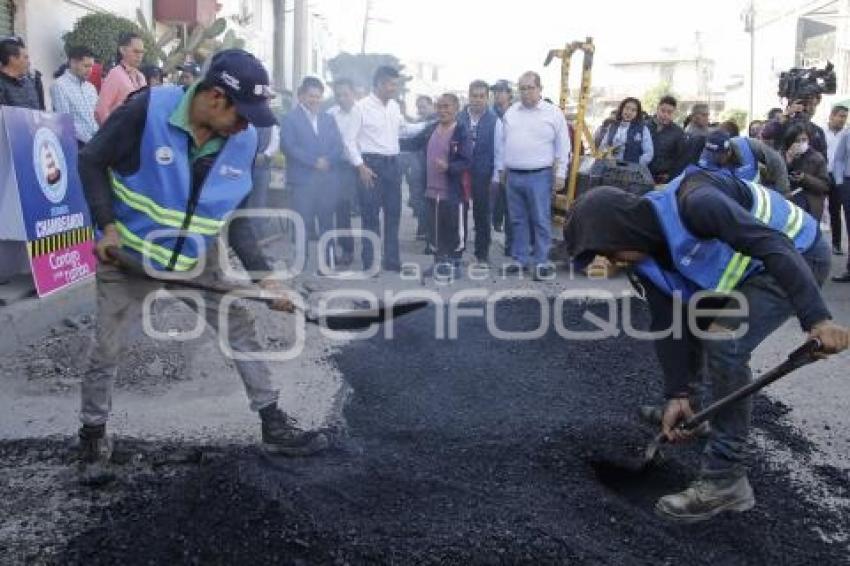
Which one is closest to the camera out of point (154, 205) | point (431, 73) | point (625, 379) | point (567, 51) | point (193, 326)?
point (154, 205)

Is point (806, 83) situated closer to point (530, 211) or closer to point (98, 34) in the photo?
point (530, 211)

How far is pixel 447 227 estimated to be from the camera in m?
7.98

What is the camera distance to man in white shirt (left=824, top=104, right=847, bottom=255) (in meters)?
8.52

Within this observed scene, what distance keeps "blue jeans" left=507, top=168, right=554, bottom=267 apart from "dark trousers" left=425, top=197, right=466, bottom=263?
56cm

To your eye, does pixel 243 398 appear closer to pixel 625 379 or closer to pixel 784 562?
pixel 625 379

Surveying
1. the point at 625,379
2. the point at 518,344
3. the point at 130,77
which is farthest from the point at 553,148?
the point at 130,77

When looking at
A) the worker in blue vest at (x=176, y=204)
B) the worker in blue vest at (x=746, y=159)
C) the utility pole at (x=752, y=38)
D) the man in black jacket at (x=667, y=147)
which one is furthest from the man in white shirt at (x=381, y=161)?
the utility pole at (x=752, y=38)

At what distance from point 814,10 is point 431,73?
42.9 metres

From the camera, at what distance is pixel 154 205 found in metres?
3.16

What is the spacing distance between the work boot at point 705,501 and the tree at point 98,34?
317 inches

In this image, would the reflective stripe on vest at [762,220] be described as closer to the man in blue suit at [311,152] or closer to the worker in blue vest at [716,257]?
the worker in blue vest at [716,257]

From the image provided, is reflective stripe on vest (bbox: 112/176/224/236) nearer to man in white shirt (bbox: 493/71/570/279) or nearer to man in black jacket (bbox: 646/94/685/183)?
man in white shirt (bbox: 493/71/570/279)

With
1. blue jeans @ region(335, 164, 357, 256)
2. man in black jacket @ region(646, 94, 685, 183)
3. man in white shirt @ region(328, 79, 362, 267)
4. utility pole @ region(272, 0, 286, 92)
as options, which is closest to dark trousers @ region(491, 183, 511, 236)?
→ man in black jacket @ region(646, 94, 685, 183)

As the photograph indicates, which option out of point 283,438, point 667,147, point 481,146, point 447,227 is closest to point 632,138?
point 667,147
